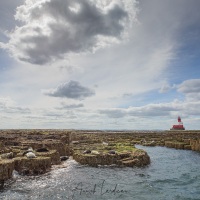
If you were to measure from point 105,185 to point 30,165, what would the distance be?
533 inches

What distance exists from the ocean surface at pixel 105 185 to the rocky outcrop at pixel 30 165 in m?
1.42

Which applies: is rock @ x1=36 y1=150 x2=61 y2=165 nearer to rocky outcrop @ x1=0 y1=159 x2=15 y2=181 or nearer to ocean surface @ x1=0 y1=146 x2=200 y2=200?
ocean surface @ x1=0 y1=146 x2=200 y2=200

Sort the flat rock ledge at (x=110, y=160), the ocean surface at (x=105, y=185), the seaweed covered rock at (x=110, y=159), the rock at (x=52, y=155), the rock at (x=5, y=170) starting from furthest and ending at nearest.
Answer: the seaweed covered rock at (x=110, y=159) → the flat rock ledge at (x=110, y=160) → the rock at (x=52, y=155) → the rock at (x=5, y=170) → the ocean surface at (x=105, y=185)

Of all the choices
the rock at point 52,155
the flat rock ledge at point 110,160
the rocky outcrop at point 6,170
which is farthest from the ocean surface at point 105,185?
the rock at point 52,155

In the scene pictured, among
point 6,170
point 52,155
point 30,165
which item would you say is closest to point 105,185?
point 30,165

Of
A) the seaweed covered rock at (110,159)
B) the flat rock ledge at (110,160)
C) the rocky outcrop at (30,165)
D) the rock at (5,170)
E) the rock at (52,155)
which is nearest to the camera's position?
the rock at (5,170)

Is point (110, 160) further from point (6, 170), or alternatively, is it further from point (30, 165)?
point (6, 170)

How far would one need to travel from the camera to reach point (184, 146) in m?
93.8

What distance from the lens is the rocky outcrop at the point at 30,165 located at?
137 ft

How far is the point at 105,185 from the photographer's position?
37.8 meters

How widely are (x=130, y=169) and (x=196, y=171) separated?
570 inches

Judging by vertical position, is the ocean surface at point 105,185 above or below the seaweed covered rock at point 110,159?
below

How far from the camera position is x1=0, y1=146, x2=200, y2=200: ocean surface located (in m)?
32.8

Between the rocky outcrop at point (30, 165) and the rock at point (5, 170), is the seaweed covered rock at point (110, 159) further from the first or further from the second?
the rock at point (5, 170)
